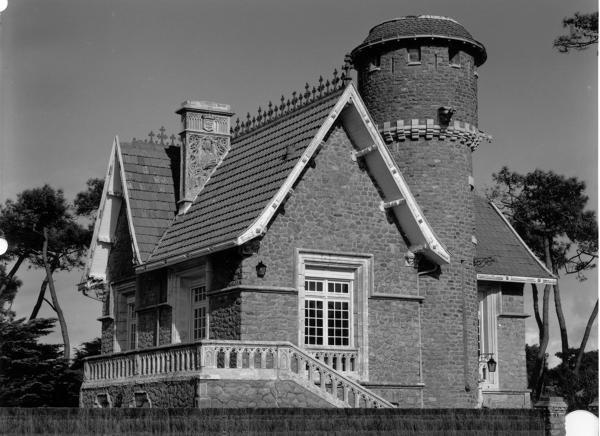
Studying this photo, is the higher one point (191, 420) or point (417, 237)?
Result: point (417, 237)

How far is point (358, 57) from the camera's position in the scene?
28750 millimetres

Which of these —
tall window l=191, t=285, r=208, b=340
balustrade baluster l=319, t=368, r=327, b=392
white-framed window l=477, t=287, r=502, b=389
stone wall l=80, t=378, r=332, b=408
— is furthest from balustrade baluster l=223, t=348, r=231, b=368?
white-framed window l=477, t=287, r=502, b=389

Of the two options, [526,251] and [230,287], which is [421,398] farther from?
[526,251]

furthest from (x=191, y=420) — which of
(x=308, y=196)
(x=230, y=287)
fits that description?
(x=308, y=196)

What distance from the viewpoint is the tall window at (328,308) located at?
82.8ft

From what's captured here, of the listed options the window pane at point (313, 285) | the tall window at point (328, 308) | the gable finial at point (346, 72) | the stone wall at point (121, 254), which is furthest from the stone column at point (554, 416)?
the stone wall at point (121, 254)

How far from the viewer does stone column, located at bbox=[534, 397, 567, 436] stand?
66.9 ft

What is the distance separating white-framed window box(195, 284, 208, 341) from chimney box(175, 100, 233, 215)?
107 inches

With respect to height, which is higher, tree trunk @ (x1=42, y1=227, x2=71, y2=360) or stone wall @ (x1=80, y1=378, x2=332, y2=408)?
tree trunk @ (x1=42, y1=227, x2=71, y2=360)

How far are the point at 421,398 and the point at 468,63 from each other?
28.8ft

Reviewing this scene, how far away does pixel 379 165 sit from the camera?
25891mm

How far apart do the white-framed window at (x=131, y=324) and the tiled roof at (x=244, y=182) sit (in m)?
2.73

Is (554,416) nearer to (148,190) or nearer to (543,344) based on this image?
(148,190)

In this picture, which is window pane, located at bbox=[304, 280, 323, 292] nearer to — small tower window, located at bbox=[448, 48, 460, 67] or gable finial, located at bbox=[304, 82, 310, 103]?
gable finial, located at bbox=[304, 82, 310, 103]
